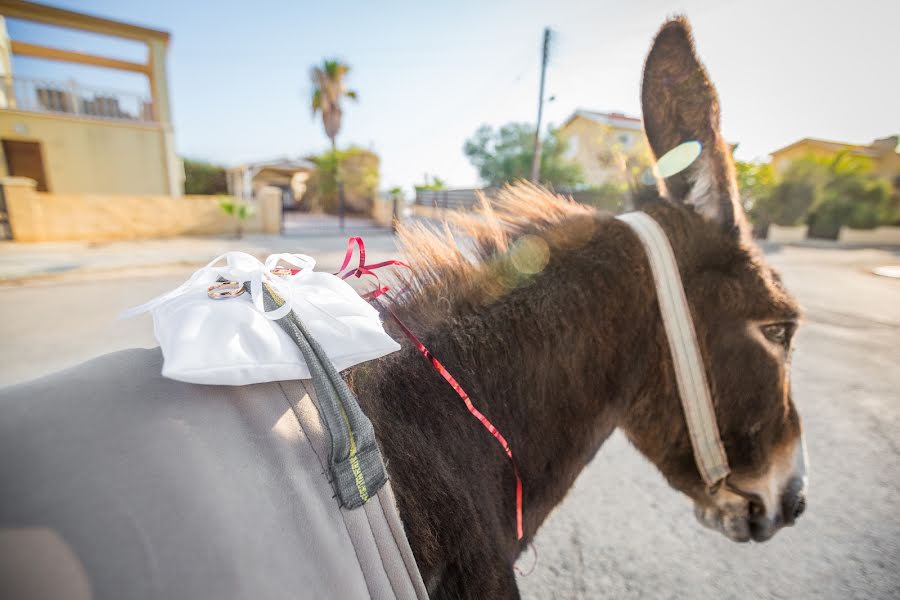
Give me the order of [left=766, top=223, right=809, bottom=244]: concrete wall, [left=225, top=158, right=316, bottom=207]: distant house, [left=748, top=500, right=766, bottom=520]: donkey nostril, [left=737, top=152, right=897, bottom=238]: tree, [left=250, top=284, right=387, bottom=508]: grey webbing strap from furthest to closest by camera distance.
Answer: [left=225, top=158, right=316, bottom=207]: distant house < [left=737, top=152, right=897, bottom=238]: tree < [left=766, top=223, right=809, bottom=244]: concrete wall < [left=748, top=500, right=766, bottom=520]: donkey nostril < [left=250, top=284, right=387, bottom=508]: grey webbing strap

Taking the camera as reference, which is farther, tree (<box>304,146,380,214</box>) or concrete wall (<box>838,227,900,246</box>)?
tree (<box>304,146,380,214</box>)

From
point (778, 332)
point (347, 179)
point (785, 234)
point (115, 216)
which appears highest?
point (347, 179)

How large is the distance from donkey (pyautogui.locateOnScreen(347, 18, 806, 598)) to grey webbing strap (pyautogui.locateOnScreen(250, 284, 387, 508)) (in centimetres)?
14

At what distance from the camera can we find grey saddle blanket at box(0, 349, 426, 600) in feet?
1.78

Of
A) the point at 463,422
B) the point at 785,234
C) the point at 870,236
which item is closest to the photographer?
the point at 463,422

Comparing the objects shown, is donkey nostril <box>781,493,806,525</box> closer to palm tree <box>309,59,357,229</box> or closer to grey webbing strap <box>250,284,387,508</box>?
grey webbing strap <box>250,284,387,508</box>

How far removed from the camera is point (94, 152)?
15477 millimetres

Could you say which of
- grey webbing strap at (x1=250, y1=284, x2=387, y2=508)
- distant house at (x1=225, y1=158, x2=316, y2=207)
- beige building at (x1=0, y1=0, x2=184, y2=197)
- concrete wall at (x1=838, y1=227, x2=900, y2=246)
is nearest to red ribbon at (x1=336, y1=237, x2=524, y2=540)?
grey webbing strap at (x1=250, y1=284, x2=387, y2=508)

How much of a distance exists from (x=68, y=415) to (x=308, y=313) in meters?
0.40

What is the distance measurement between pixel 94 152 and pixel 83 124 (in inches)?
38.8

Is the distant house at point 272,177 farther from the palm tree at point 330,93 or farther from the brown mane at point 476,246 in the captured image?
the brown mane at point 476,246

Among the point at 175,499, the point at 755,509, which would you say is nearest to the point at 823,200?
the point at 755,509

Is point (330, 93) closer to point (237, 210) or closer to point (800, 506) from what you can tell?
point (237, 210)

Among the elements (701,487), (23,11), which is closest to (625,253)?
(701,487)
